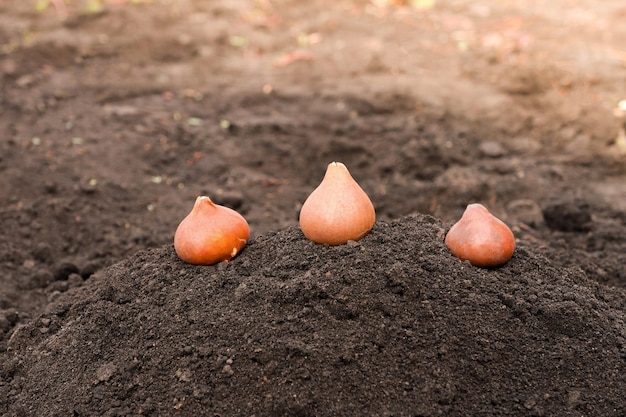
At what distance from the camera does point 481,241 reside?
102 inches

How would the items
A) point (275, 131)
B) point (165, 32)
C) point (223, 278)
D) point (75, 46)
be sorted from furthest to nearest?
1. point (165, 32)
2. point (75, 46)
3. point (275, 131)
4. point (223, 278)

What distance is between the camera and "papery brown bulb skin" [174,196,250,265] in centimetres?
265

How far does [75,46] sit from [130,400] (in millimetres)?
5122

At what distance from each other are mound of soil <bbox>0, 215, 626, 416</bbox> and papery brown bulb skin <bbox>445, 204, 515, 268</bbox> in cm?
5

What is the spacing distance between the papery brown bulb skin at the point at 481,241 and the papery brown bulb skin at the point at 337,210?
38 centimetres

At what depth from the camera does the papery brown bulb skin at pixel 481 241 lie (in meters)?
2.59

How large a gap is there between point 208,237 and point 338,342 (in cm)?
70

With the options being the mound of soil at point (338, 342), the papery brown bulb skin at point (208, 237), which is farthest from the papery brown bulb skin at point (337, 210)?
the papery brown bulb skin at point (208, 237)

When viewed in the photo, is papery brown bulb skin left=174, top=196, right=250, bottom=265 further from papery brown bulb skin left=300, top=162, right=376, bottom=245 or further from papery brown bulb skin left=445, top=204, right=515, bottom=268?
papery brown bulb skin left=445, top=204, right=515, bottom=268

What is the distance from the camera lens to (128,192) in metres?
4.43

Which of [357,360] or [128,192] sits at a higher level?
[357,360]

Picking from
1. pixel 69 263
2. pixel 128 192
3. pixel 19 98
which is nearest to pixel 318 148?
A: pixel 128 192

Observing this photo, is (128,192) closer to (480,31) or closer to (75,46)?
(75,46)

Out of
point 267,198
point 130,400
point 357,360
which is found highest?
point 357,360
